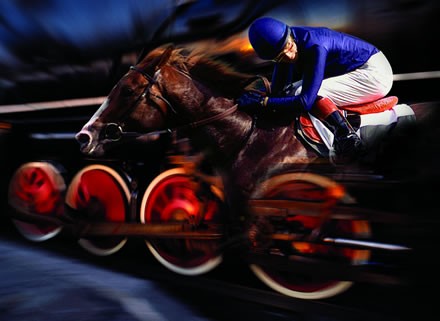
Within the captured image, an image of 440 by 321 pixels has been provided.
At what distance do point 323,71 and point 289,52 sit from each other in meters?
0.22

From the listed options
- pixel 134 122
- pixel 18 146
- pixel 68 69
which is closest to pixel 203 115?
pixel 134 122

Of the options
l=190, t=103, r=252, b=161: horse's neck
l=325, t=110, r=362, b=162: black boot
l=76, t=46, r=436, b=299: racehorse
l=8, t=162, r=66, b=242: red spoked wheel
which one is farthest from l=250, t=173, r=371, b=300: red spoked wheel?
l=8, t=162, r=66, b=242: red spoked wheel

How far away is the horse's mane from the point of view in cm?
222

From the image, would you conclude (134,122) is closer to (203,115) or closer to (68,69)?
(203,115)

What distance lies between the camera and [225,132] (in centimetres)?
238

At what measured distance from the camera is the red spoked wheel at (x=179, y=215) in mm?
2436

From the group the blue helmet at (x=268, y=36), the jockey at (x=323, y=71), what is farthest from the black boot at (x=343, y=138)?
the blue helmet at (x=268, y=36)

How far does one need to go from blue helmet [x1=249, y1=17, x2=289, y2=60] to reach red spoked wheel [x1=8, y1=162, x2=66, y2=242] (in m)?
1.93

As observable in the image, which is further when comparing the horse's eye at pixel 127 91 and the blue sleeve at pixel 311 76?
the horse's eye at pixel 127 91

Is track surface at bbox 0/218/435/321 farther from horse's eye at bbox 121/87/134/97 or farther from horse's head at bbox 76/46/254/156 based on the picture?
horse's eye at bbox 121/87/134/97

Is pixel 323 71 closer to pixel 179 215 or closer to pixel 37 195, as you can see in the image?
pixel 179 215

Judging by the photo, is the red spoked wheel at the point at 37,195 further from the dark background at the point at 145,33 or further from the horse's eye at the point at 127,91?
the horse's eye at the point at 127,91

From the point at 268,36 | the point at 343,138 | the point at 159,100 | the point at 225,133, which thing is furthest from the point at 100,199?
the point at 343,138

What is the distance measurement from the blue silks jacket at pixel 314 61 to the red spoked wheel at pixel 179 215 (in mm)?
793
